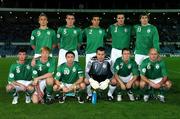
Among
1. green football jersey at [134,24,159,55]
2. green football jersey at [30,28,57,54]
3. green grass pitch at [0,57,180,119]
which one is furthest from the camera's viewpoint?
green football jersey at [30,28,57,54]

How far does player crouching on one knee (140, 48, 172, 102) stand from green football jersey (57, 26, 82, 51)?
1922 mm

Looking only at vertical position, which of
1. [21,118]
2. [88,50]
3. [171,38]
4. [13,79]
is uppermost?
[171,38]

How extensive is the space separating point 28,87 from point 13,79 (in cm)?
43

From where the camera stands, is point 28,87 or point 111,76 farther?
point 111,76

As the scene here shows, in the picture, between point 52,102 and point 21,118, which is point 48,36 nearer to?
point 52,102

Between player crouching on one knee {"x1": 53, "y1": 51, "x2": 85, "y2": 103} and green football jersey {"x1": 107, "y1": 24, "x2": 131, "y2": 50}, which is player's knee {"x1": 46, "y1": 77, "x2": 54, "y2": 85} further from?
green football jersey {"x1": 107, "y1": 24, "x2": 131, "y2": 50}

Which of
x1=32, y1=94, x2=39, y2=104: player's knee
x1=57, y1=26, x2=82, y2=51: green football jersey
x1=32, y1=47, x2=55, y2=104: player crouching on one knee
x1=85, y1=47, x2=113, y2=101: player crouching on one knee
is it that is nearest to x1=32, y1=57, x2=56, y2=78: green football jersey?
x1=32, y1=47, x2=55, y2=104: player crouching on one knee

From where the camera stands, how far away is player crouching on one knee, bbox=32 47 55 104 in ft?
30.1

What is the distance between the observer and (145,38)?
10281 mm

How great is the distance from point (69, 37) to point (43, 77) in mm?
1693

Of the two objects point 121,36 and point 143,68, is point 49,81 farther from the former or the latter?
point 121,36

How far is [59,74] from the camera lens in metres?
9.41
